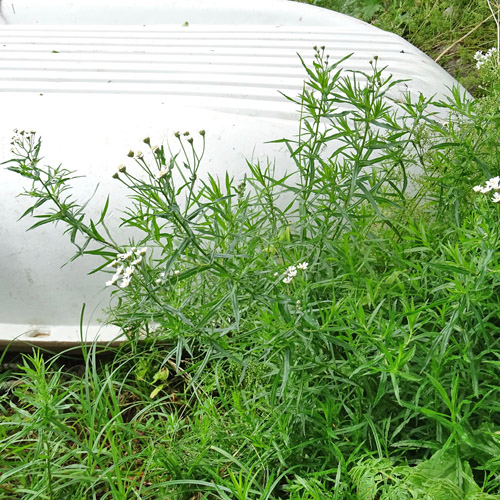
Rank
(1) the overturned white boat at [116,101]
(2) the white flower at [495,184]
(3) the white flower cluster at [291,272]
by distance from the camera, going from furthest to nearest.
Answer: (1) the overturned white boat at [116,101]
(3) the white flower cluster at [291,272]
(2) the white flower at [495,184]

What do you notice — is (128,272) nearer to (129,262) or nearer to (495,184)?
(129,262)

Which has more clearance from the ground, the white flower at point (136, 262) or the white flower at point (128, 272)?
the white flower at point (136, 262)

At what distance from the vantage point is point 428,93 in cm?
193

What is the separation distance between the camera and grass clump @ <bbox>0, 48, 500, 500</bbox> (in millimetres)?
1062

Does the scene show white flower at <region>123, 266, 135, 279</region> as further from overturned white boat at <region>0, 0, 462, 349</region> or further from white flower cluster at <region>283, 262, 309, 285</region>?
overturned white boat at <region>0, 0, 462, 349</region>

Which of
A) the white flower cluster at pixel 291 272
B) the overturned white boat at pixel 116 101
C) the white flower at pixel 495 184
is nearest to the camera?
the white flower at pixel 495 184

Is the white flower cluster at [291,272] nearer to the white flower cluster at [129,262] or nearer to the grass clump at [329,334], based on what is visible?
the grass clump at [329,334]

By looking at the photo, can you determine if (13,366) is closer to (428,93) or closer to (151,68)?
(151,68)

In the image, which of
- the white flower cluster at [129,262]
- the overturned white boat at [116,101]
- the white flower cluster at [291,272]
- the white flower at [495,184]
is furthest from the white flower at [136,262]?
the white flower at [495,184]

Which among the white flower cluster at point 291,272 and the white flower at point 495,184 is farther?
the white flower cluster at point 291,272

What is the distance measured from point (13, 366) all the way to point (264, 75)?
1179 millimetres

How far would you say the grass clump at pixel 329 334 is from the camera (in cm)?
106

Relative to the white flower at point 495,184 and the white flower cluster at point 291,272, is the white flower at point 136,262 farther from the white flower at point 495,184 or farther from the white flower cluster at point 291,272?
the white flower at point 495,184

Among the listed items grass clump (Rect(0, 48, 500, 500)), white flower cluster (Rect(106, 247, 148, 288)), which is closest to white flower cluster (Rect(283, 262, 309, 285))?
grass clump (Rect(0, 48, 500, 500))
